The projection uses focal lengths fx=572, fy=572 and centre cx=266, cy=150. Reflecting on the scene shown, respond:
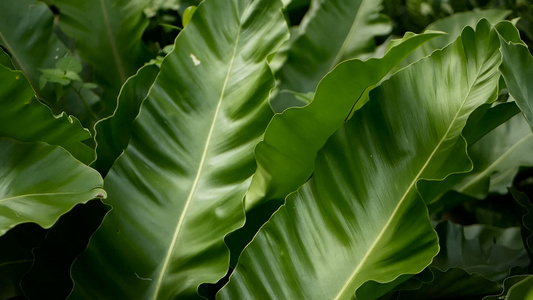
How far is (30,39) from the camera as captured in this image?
951 millimetres

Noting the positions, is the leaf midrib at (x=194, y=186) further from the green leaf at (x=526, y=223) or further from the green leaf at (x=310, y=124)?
the green leaf at (x=526, y=223)

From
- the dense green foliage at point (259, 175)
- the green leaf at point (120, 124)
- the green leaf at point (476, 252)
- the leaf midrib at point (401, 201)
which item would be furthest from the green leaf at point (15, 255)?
the green leaf at point (476, 252)

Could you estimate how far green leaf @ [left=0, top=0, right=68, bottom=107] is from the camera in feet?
3.08

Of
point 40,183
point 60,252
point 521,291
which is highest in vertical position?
point 40,183

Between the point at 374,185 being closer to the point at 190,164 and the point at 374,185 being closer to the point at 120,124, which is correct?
the point at 190,164

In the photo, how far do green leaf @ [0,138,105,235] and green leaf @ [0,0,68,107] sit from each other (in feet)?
1.10

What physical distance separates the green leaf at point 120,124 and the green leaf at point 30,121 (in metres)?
0.05

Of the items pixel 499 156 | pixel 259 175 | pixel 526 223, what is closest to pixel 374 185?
pixel 259 175

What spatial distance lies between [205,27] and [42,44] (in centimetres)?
35

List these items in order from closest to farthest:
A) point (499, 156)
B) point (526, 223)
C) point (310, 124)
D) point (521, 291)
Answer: point (521, 291) → point (310, 124) → point (526, 223) → point (499, 156)

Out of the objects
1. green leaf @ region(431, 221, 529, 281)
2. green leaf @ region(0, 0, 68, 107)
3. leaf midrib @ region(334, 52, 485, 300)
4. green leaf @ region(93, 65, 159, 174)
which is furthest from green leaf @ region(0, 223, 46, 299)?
green leaf @ region(431, 221, 529, 281)

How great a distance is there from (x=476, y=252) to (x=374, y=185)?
299 mm

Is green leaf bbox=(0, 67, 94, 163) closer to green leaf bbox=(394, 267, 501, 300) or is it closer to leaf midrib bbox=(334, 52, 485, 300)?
leaf midrib bbox=(334, 52, 485, 300)

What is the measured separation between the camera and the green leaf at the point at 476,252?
80cm
